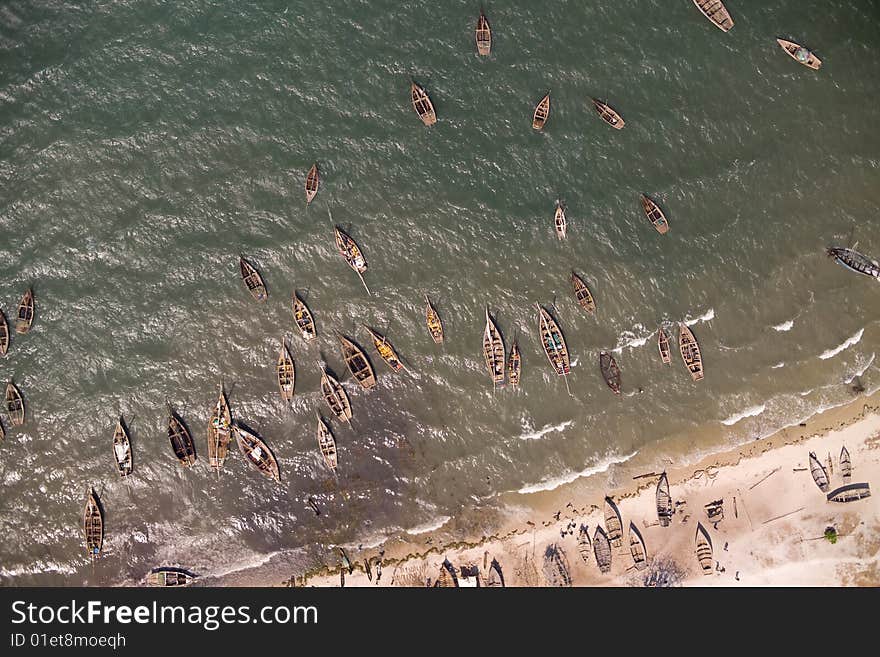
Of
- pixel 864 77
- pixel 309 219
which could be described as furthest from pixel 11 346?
pixel 864 77

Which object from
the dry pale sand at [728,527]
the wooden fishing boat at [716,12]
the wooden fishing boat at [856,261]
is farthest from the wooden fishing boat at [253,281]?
the wooden fishing boat at [856,261]

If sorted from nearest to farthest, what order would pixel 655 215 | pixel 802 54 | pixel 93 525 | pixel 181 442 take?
pixel 93 525
pixel 181 442
pixel 655 215
pixel 802 54

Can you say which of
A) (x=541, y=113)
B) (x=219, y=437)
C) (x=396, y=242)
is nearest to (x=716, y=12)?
(x=541, y=113)

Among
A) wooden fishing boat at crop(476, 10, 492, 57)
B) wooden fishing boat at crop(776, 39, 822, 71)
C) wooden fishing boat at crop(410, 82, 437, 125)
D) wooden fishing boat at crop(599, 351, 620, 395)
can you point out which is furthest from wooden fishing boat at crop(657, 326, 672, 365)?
wooden fishing boat at crop(476, 10, 492, 57)

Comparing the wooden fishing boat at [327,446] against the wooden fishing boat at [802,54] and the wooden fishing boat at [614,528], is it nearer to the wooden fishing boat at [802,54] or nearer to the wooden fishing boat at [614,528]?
the wooden fishing boat at [614,528]

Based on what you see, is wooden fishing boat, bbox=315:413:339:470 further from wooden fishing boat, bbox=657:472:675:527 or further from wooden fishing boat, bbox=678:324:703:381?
wooden fishing boat, bbox=678:324:703:381

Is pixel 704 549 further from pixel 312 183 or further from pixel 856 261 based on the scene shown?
pixel 312 183
